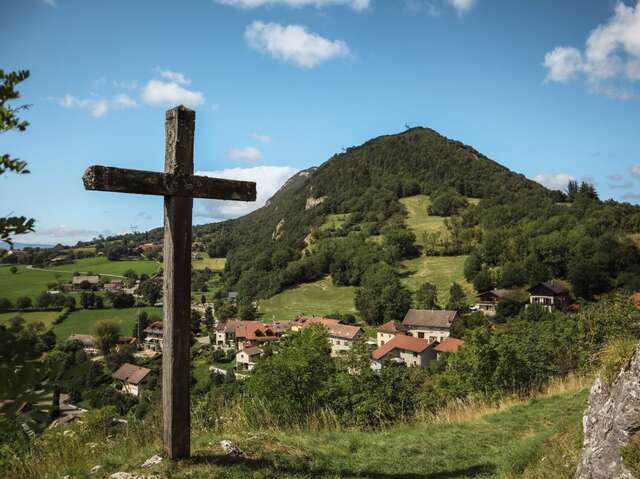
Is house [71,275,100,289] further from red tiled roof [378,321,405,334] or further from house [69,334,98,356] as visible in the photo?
red tiled roof [378,321,405,334]

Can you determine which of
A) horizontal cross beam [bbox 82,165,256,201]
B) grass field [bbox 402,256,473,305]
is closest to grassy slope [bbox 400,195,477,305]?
grass field [bbox 402,256,473,305]

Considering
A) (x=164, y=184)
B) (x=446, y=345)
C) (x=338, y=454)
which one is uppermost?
(x=164, y=184)

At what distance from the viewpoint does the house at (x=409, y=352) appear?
188 ft

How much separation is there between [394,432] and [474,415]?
1.83 meters

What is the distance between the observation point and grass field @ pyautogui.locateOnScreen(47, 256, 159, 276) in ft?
362

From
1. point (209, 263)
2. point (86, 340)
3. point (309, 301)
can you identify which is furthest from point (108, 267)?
point (309, 301)

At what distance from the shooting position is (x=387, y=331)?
223 feet

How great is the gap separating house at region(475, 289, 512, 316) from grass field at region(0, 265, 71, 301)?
7165 centimetres

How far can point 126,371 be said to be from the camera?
54.1m

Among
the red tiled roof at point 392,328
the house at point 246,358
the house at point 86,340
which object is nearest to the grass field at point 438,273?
the red tiled roof at point 392,328

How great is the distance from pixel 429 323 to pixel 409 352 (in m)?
9.79

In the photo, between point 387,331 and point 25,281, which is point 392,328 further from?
point 25,281

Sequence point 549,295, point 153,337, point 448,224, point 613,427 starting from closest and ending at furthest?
point 613,427, point 549,295, point 153,337, point 448,224

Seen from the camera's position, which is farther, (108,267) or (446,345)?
(108,267)
